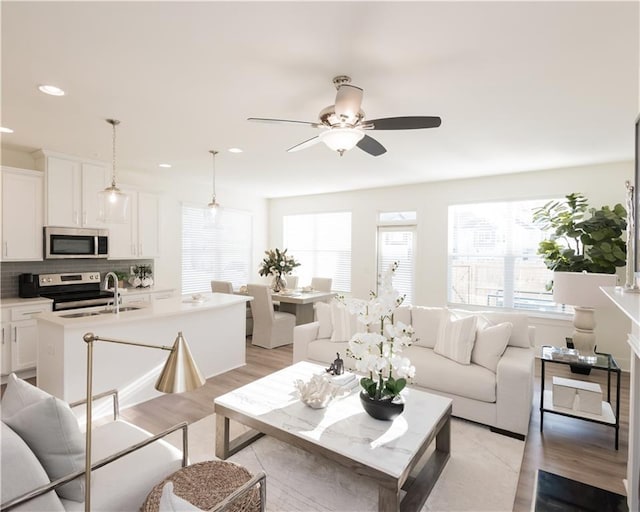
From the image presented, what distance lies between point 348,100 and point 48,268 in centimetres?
461

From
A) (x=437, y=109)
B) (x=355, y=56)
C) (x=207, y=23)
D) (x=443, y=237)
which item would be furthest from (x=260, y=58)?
(x=443, y=237)

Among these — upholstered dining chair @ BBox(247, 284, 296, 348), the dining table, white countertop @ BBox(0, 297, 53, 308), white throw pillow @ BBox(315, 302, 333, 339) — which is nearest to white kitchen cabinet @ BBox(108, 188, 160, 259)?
white countertop @ BBox(0, 297, 53, 308)

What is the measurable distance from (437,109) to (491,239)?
3242 millimetres

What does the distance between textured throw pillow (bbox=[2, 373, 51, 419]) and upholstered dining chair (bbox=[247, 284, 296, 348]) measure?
11.5 ft

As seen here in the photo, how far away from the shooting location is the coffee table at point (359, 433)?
174 cm

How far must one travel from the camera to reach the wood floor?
2271 millimetres

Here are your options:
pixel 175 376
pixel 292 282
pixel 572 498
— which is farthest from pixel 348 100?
pixel 292 282

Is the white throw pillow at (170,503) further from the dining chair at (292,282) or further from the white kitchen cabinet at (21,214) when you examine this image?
the dining chair at (292,282)

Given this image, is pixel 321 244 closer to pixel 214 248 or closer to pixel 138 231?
pixel 214 248

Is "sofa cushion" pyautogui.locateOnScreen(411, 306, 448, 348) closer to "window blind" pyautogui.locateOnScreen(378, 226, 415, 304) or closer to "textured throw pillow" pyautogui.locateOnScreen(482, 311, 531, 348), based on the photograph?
"textured throw pillow" pyautogui.locateOnScreen(482, 311, 531, 348)

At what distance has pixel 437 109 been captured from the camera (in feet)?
9.39

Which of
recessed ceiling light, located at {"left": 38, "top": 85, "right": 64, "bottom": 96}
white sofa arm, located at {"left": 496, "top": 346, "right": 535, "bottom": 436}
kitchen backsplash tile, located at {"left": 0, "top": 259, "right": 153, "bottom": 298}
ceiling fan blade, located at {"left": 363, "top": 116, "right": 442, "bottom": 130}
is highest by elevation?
recessed ceiling light, located at {"left": 38, "top": 85, "right": 64, "bottom": 96}

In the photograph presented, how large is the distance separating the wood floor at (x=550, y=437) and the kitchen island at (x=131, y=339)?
236 millimetres

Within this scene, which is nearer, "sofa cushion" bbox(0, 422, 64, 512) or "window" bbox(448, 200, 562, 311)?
"sofa cushion" bbox(0, 422, 64, 512)
